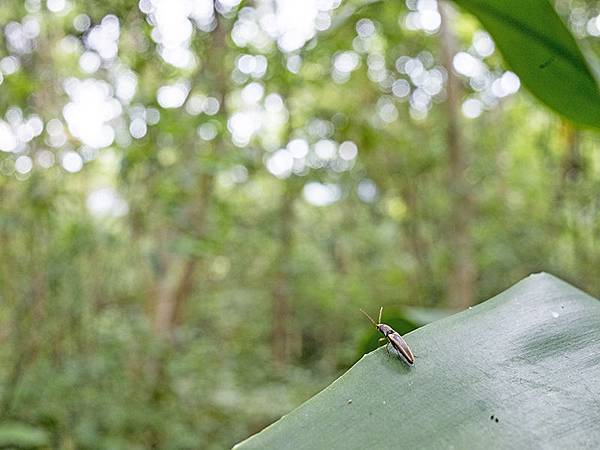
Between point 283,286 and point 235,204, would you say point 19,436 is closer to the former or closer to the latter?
point 235,204

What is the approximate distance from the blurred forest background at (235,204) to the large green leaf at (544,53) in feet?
0.43

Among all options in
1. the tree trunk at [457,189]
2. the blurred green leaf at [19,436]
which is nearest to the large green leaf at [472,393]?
the blurred green leaf at [19,436]

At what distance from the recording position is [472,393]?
30cm

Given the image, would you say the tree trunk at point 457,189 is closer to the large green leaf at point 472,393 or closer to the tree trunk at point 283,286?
the tree trunk at point 283,286

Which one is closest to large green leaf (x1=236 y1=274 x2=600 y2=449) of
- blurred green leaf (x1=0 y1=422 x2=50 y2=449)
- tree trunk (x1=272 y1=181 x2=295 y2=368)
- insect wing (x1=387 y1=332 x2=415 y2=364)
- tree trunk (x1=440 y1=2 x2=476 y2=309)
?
insect wing (x1=387 y1=332 x2=415 y2=364)

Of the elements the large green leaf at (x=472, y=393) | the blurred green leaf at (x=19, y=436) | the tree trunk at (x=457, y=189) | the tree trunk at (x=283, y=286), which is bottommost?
the tree trunk at (x=283, y=286)

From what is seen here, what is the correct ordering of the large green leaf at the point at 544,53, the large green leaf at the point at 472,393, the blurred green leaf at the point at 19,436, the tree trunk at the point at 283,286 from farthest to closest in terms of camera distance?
the tree trunk at the point at 283,286, the blurred green leaf at the point at 19,436, the large green leaf at the point at 544,53, the large green leaf at the point at 472,393

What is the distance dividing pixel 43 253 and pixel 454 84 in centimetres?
149

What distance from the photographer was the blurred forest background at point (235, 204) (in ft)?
4.99

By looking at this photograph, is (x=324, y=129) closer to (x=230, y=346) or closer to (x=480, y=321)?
(x=230, y=346)

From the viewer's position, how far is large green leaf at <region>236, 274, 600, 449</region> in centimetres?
28

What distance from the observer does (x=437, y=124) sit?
2734mm

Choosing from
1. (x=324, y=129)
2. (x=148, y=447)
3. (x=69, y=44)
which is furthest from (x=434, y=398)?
(x=324, y=129)

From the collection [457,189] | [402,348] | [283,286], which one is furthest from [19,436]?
[283,286]
